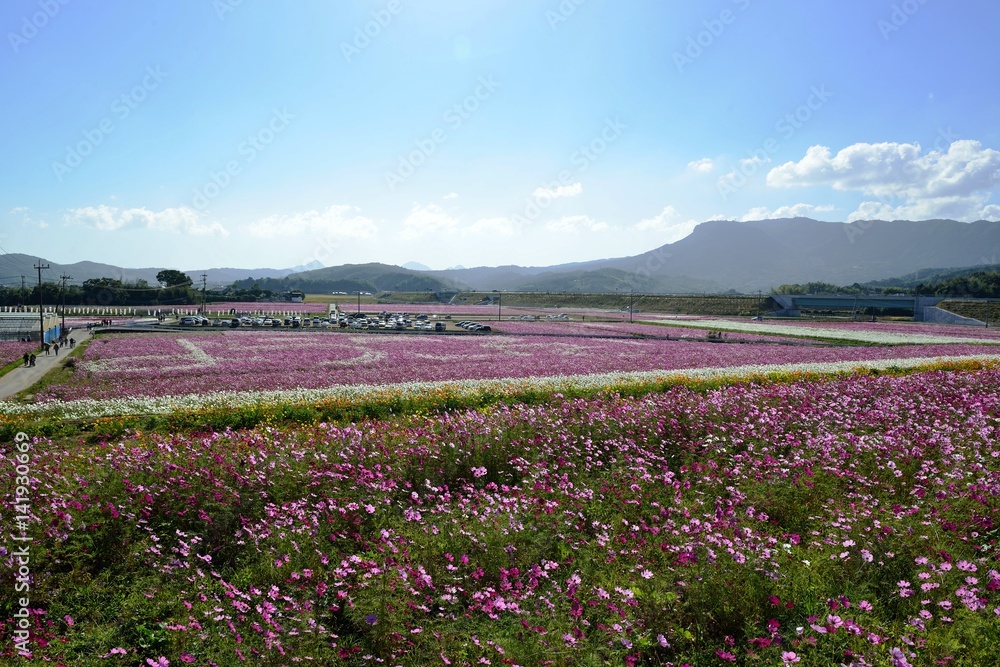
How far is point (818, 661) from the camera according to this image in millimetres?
4336

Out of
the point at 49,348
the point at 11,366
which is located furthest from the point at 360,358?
the point at 49,348

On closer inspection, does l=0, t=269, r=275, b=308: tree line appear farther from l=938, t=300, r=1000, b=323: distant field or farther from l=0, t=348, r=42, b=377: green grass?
l=938, t=300, r=1000, b=323: distant field

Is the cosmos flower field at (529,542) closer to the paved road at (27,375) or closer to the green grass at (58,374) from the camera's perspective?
the green grass at (58,374)

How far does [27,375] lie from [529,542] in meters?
30.1

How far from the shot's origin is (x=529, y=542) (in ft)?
21.5

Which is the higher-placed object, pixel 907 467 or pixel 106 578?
pixel 907 467

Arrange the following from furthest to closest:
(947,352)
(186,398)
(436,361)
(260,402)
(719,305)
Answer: (719,305) → (947,352) → (436,361) → (186,398) → (260,402)

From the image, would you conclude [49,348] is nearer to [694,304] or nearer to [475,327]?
[475,327]

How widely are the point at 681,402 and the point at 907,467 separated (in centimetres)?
475

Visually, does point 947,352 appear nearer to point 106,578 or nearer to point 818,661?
point 818,661

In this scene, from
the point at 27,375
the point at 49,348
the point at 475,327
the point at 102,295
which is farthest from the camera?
the point at 102,295

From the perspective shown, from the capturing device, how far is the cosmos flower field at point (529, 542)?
4.92 metres

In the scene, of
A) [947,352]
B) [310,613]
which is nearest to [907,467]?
[310,613]

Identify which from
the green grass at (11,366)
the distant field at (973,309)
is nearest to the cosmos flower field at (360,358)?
the green grass at (11,366)
